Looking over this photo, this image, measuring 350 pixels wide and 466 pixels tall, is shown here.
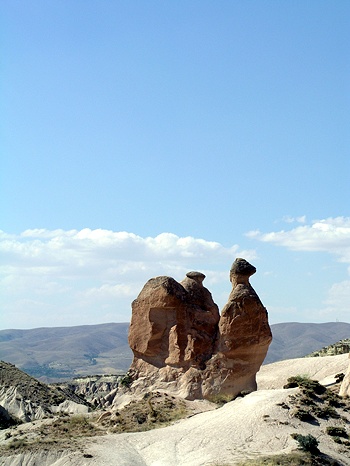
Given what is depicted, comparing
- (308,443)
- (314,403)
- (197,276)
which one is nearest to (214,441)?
(308,443)

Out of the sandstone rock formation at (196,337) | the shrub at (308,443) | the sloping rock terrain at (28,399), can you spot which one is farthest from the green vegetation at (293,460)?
the sloping rock terrain at (28,399)

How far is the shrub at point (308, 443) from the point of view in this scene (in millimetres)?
30763

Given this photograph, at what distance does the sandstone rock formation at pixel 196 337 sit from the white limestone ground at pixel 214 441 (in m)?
3.34

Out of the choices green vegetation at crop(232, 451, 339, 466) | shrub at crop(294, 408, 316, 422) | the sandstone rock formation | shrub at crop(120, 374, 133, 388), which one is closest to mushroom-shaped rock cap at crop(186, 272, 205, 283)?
the sandstone rock formation

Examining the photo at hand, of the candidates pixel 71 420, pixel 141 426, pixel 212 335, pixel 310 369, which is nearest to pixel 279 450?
pixel 141 426

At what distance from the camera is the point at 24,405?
69.0 m

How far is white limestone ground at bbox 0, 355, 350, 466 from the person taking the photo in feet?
106

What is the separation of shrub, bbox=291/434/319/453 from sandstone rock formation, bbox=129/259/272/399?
386 inches

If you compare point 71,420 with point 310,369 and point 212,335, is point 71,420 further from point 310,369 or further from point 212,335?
point 310,369

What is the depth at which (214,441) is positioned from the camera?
33.8 m

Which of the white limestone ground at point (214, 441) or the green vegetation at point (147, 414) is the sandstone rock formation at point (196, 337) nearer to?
the green vegetation at point (147, 414)

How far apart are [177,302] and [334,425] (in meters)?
14.0

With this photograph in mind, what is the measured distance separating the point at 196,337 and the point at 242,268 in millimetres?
5340

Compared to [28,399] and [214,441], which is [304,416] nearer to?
[214,441]
